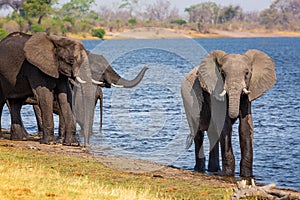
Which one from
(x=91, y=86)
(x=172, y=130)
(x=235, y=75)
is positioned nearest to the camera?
(x=235, y=75)

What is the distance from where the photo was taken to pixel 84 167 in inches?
570

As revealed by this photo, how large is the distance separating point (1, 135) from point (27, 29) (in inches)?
3603

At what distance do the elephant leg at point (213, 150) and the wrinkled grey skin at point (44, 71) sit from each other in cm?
341

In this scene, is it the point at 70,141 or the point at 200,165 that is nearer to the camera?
the point at 200,165

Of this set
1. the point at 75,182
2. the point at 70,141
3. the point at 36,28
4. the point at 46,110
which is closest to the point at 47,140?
the point at 70,141

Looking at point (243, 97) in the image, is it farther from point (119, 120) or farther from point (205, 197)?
point (119, 120)

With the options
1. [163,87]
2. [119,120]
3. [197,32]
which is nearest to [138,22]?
[197,32]

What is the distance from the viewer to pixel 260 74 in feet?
49.5

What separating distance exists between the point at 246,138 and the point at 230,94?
1.34 m

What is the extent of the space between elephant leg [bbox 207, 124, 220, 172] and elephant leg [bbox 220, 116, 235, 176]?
0.66 m

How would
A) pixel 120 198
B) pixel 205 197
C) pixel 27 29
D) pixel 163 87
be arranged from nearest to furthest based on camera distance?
pixel 120 198, pixel 205 197, pixel 163 87, pixel 27 29

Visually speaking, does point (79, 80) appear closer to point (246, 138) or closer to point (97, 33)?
point (246, 138)

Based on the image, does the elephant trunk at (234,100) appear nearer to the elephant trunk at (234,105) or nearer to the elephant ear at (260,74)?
the elephant trunk at (234,105)

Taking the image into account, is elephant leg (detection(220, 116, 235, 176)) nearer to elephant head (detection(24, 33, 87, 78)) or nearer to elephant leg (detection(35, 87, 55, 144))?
elephant head (detection(24, 33, 87, 78))
